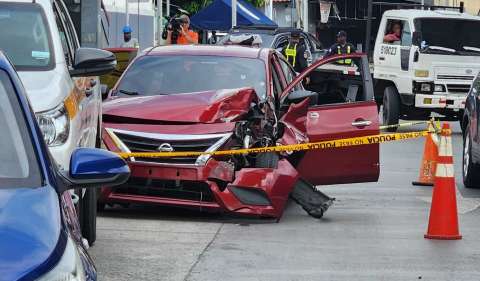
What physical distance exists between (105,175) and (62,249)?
81cm

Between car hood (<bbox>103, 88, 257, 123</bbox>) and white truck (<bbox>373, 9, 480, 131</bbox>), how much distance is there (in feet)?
36.8

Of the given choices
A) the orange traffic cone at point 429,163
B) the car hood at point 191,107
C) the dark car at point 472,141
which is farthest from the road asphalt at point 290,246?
the orange traffic cone at point 429,163

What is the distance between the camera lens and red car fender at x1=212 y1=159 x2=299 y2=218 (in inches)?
400

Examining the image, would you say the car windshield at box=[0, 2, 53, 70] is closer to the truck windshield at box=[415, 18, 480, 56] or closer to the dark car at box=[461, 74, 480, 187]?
the dark car at box=[461, 74, 480, 187]

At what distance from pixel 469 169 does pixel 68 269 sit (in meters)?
10.1

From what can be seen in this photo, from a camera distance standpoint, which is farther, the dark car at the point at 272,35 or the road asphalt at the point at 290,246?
the dark car at the point at 272,35

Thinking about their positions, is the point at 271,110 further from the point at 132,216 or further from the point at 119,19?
the point at 119,19

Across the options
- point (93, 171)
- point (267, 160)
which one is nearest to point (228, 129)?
point (267, 160)

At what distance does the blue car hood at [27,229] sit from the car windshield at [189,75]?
22.7 feet

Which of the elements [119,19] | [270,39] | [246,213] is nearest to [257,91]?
[246,213]

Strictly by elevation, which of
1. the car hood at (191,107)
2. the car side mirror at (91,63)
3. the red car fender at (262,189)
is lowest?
the red car fender at (262,189)

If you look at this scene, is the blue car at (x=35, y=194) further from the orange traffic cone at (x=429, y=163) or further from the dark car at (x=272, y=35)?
the dark car at (x=272, y=35)

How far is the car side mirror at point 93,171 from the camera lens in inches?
190

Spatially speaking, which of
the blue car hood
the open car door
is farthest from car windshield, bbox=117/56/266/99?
the blue car hood
